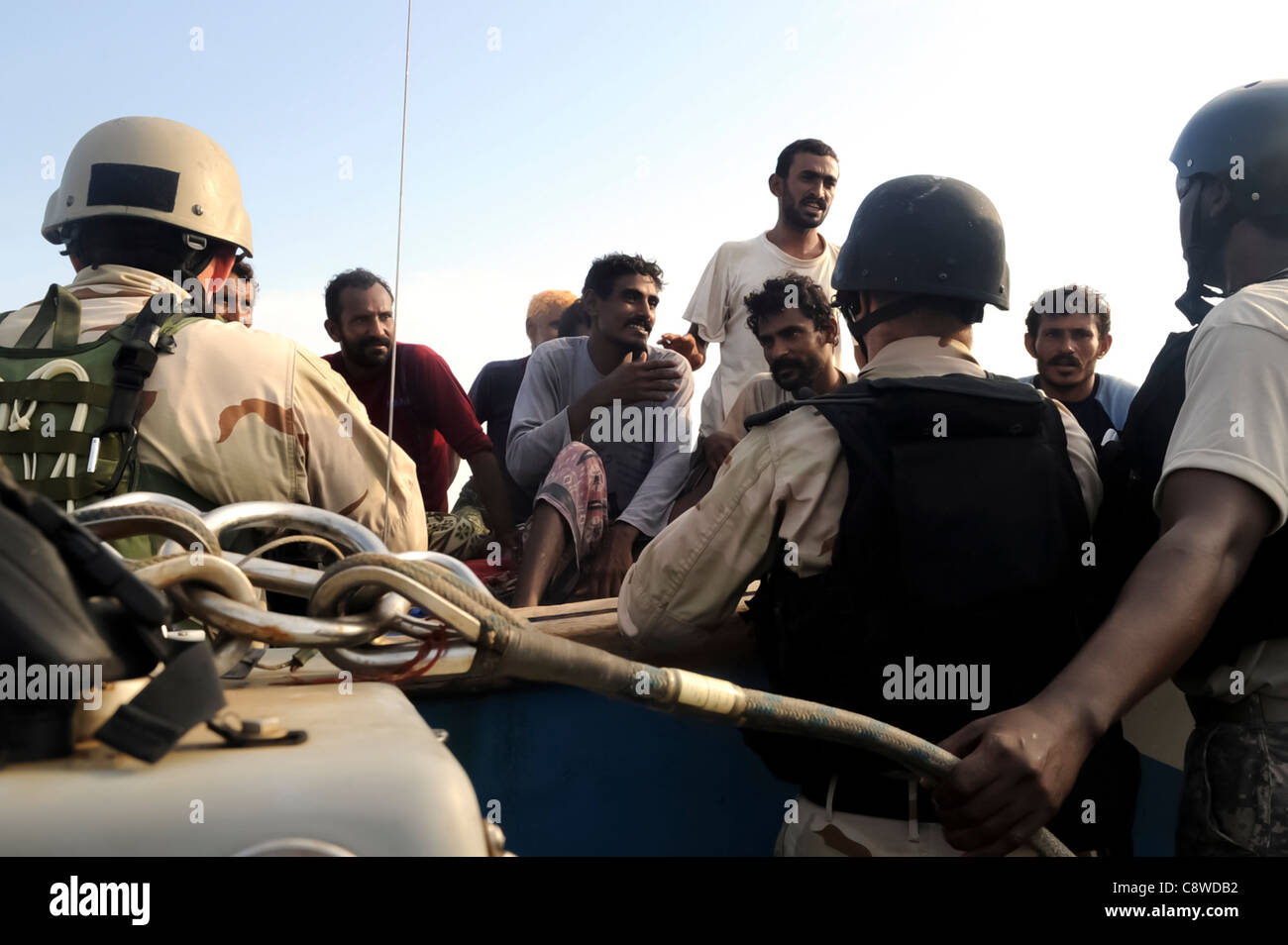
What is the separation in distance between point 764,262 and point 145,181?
3327 millimetres

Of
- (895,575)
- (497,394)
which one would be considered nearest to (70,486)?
(895,575)

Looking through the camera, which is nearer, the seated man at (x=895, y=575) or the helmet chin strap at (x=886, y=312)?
the seated man at (x=895, y=575)

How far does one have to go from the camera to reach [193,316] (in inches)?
94.6

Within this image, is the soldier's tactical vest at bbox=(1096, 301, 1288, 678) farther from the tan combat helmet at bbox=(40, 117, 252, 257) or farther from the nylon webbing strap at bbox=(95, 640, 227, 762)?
the tan combat helmet at bbox=(40, 117, 252, 257)

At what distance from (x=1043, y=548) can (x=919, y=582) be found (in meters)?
0.23

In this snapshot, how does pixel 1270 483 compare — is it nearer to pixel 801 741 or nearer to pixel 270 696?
pixel 801 741

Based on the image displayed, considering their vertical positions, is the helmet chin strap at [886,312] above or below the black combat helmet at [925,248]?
below

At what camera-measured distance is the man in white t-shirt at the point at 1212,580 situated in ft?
5.32

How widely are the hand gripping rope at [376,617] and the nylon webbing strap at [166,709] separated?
9cm

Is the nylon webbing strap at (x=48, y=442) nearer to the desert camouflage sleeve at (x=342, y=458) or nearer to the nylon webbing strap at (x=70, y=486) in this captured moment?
the nylon webbing strap at (x=70, y=486)

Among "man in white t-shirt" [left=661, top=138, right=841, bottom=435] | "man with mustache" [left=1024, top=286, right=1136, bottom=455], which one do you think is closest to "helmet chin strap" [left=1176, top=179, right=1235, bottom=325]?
"man with mustache" [left=1024, top=286, right=1136, bottom=455]

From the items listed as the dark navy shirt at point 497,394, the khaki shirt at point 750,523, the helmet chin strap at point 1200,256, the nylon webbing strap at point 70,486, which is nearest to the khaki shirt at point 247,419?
the nylon webbing strap at point 70,486

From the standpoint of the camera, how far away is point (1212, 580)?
1687 millimetres

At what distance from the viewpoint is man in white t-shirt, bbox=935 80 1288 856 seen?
1.62 m
